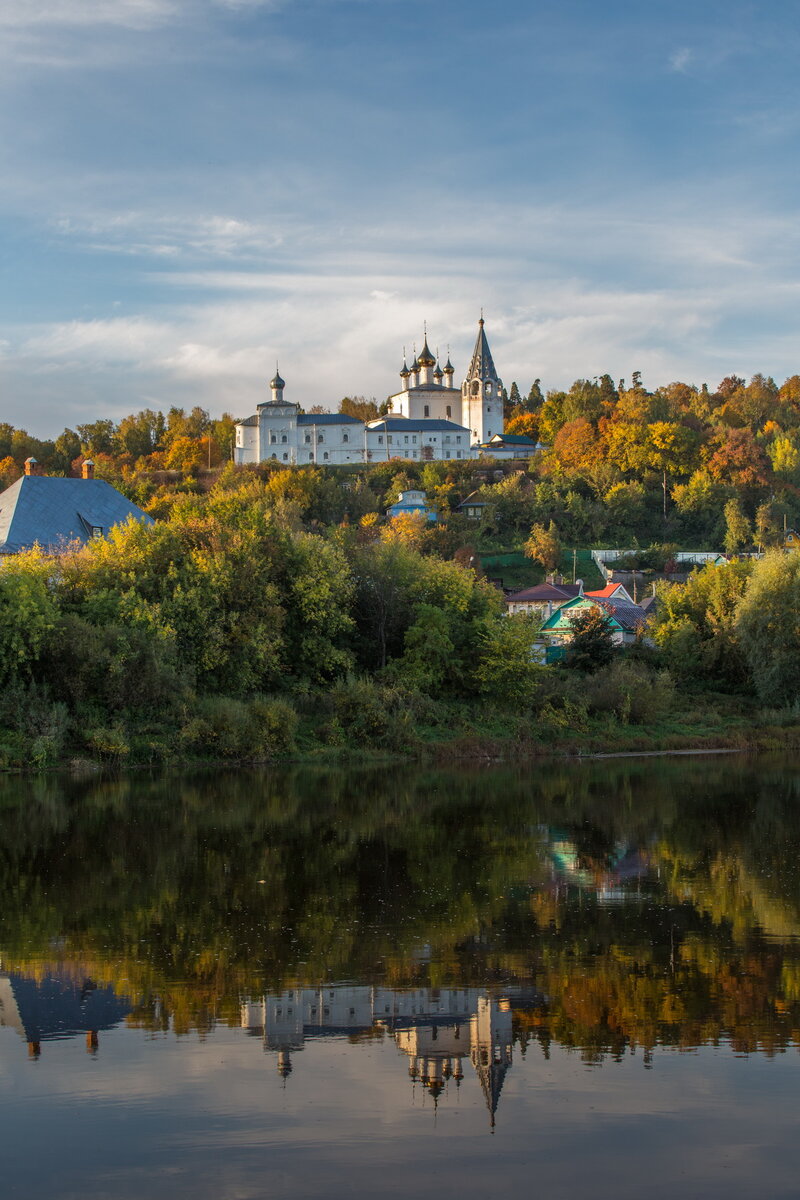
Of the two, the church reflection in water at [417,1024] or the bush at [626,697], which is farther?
the bush at [626,697]

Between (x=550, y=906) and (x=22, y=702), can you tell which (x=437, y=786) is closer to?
(x=22, y=702)

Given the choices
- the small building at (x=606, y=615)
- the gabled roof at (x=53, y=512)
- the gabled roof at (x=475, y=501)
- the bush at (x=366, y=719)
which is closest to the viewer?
the bush at (x=366, y=719)

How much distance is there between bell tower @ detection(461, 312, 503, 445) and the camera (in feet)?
344

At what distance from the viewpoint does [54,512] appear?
40500 millimetres

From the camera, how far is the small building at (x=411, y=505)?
75.2 metres

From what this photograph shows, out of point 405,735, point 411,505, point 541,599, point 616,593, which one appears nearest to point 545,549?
point 616,593

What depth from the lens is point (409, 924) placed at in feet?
39.6

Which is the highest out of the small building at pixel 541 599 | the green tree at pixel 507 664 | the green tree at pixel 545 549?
the green tree at pixel 545 549

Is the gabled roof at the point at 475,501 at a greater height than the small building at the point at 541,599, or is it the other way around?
the gabled roof at the point at 475,501

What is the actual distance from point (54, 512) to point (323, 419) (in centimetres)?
5845

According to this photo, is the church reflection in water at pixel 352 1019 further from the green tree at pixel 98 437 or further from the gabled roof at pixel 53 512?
the green tree at pixel 98 437

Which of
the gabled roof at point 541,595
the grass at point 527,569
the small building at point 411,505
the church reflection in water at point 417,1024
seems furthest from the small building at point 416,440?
the church reflection in water at point 417,1024

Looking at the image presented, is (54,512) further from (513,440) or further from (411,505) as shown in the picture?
(513,440)

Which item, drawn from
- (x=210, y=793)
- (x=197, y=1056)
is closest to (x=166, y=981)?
(x=197, y=1056)
